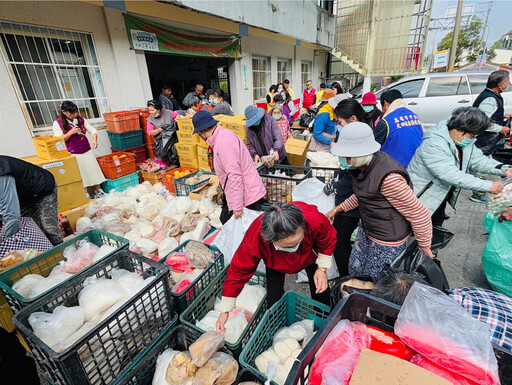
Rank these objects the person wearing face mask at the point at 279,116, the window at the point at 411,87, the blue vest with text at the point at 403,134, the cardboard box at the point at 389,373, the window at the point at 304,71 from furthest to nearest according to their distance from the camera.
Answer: the window at the point at 304,71
the window at the point at 411,87
the person wearing face mask at the point at 279,116
the blue vest with text at the point at 403,134
the cardboard box at the point at 389,373

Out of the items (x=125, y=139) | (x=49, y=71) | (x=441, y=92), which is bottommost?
(x=125, y=139)

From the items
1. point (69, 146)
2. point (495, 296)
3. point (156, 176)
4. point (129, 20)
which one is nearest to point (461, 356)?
point (495, 296)

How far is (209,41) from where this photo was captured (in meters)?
7.61

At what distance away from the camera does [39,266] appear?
1.99 meters

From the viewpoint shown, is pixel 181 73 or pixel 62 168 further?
pixel 181 73

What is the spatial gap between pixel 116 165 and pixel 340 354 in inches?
193

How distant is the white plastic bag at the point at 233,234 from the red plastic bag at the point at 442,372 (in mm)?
1741

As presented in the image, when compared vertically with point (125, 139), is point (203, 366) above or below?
below

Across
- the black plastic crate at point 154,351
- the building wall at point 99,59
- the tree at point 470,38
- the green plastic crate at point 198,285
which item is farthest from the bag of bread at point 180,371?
the tree at point 470,38

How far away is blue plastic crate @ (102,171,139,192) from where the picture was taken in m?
4.73

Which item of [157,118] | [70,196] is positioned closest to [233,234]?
[70,196]

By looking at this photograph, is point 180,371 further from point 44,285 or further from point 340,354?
point 44,285

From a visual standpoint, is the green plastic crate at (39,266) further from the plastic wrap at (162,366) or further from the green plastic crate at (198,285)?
the plastic wrap at (162,366)

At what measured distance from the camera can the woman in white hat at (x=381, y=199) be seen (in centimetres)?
167
